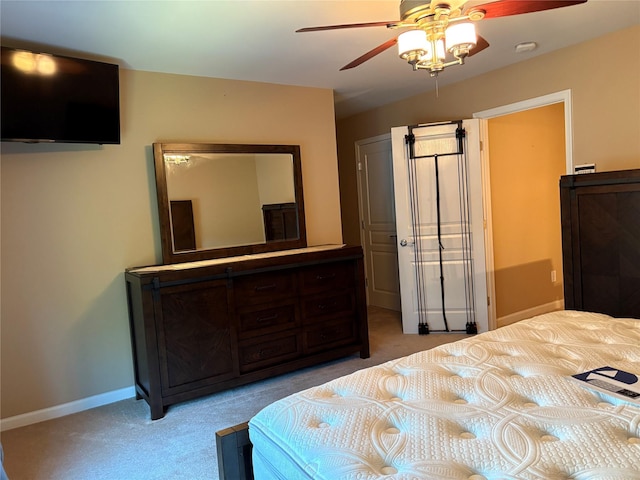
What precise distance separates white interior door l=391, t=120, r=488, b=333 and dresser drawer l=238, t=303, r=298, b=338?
62.0 inches

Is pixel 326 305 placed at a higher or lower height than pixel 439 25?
lower

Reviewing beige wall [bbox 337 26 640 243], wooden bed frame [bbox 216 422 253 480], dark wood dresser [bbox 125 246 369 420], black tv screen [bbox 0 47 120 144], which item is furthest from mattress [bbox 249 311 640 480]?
black tv screen [bbox 0 47 120 144]

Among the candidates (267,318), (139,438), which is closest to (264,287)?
(267,318)

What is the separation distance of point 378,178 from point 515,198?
1.59 metres

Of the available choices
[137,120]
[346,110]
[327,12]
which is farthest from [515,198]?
[137,120]

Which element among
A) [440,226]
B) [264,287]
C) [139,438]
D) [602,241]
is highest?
[440,226]

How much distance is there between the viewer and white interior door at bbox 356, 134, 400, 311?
532 centimetres

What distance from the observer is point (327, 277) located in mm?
3602

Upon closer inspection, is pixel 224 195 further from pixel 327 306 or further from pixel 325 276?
pixel 327 306

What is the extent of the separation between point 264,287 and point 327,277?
1.83 feet

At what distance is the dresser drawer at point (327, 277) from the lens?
3.50 m

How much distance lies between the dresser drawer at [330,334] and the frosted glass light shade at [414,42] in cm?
224

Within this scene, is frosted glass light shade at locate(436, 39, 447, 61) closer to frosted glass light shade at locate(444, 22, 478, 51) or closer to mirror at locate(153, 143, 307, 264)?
frosted glass light shade at locate(444, 22, 478, 51)

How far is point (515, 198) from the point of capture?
4.58 m
